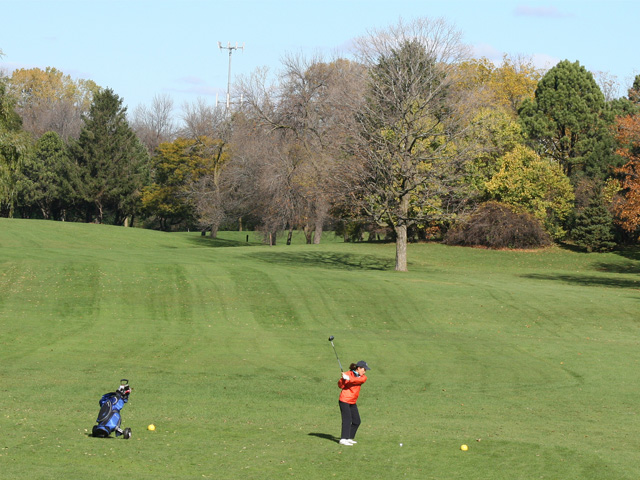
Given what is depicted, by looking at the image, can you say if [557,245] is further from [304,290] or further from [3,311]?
[3,311]

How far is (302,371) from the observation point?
69.1 ft

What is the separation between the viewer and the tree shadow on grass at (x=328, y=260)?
174 feet

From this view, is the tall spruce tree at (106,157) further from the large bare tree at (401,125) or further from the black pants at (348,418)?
the black pants at (348,418)

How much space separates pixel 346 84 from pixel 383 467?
52877mm

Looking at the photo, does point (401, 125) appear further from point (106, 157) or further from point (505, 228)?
point (106, 157)

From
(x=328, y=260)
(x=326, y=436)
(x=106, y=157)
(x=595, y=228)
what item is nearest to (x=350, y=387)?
(x=326, y=436)

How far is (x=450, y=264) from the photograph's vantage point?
194ft

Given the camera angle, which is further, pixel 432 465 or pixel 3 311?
pixel 3 311

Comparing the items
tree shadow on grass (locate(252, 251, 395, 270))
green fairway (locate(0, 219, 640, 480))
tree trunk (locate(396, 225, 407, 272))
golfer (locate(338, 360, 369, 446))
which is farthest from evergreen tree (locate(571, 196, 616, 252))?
golfer (locate(338, 360, 369, 446))

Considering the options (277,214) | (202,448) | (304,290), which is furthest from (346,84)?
(202,448)

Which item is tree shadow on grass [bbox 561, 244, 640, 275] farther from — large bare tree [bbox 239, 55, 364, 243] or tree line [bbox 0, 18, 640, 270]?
large bare tree [bbox 239, 55, 364, 243]

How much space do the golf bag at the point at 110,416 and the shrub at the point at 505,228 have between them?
54114mm

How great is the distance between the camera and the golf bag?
→ 12.4m

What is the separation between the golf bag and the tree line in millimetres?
30408
